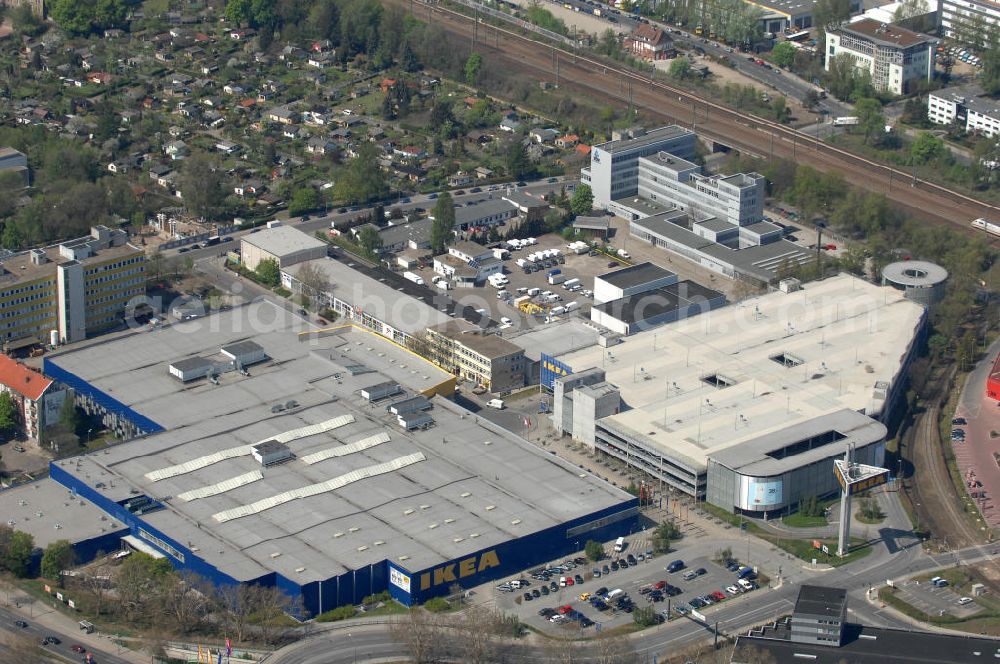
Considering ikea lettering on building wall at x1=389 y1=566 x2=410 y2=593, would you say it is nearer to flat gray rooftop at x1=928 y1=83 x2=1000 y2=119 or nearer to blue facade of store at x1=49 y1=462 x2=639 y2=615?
blue facade of store at x1=49 y1=462 x2=639 y2=615

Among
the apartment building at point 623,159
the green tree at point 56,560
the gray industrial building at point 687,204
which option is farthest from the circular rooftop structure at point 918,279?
the green tree at point 56,560

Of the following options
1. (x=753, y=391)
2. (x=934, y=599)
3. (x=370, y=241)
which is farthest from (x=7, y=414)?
(x=934, y=599)

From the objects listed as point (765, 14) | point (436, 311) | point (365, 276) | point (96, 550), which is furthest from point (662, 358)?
point (765, 14)

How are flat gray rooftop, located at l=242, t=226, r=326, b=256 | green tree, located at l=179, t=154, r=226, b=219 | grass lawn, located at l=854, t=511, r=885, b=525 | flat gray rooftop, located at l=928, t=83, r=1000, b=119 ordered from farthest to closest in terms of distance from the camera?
flat gray rooftop, located at l=928, t=83, r=1000, b=119
green tree, located at l=179, t=154, r=226, b=219
flat gray rooftop, located at l=242, t=226, r=326, b=256
grass lawn, located at l=854, t=511, r=885, b=525

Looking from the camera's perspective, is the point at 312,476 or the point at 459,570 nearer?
the point at 459,570

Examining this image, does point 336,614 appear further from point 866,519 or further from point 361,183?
point 361,183

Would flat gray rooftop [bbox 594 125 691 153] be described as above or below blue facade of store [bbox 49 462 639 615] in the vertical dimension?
above

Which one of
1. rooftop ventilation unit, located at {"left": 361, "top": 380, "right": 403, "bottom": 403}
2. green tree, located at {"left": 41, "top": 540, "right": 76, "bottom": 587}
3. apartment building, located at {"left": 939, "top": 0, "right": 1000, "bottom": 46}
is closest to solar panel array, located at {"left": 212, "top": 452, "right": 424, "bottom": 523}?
rooftop ventilation unit, located at {"left": 361, "top": 380, "right": 403, "bottom": 403}
